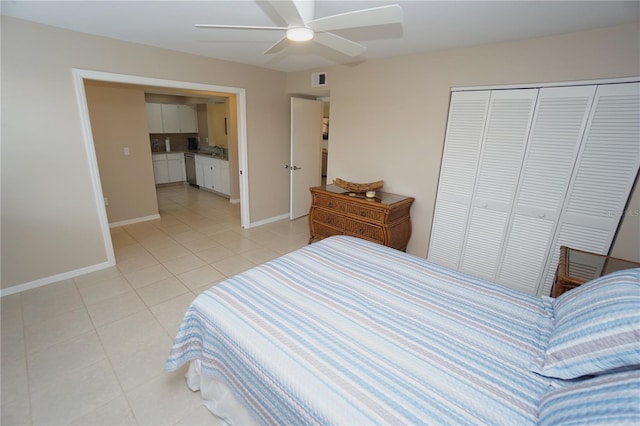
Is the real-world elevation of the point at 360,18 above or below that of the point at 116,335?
above

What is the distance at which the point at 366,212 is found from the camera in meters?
3.14

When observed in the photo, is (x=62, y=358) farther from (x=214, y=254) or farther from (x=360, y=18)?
(x=360, y=18)

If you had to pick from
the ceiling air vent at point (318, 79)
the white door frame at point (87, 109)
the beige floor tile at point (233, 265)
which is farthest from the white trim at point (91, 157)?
the ceiling air vent at point (318, 79)

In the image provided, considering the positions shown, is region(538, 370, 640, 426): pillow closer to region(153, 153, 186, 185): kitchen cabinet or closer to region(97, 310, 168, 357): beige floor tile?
region(97, 310, 168, 357): beige floor tile

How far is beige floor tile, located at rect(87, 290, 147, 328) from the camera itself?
2.29 metres

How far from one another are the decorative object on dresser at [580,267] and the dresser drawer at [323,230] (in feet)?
6.97

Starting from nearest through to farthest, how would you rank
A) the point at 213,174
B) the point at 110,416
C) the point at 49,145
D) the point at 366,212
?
the point at 110,416 → the point at 49,145 → the point at 366,212 → the point at 213,174

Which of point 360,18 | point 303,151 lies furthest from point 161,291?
point 303,151

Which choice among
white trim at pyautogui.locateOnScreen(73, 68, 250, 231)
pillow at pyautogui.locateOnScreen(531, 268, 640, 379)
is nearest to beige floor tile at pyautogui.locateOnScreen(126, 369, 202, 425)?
pillow at pyautogui.locateOnScreen(531, 268, 640, 379)

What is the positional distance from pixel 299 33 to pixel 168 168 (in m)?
6.10

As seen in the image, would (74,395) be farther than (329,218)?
No

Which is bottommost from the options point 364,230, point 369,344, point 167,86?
point 364,230

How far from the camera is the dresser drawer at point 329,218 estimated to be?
3.45 m

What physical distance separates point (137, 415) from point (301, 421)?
3.81 feet
